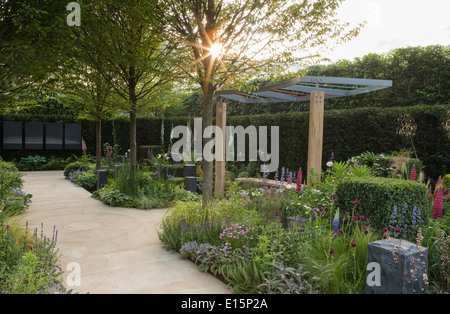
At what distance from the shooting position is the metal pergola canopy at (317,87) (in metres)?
6.18

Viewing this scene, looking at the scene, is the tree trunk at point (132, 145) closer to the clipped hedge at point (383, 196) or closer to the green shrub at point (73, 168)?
the green shrub at point (73, 168)

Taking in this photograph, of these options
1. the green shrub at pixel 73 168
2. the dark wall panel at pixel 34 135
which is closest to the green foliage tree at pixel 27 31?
the green shrub at pixel 73 168

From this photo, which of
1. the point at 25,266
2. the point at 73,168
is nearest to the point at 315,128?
the point at 25,266

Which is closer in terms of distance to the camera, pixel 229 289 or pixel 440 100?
pixel 229 289

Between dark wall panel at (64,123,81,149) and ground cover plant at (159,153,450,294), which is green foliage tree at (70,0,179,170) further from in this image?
dark wall panel at (64,123,81,149)

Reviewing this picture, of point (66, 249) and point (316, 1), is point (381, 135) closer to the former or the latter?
point (316, 1)

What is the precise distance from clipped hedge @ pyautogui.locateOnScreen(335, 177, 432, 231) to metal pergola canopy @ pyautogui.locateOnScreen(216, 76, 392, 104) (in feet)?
8.91

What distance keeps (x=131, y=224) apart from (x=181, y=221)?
1282mm

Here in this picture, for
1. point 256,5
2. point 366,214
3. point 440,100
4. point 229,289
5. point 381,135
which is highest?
point 256,5

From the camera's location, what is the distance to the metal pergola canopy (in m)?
6.18

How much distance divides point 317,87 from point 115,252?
16.6ft

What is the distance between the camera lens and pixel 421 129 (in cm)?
632

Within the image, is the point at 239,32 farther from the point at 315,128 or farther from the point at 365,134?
the point at 365,134

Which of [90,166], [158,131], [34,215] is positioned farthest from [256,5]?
[158,131]
